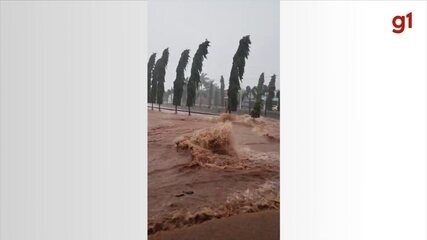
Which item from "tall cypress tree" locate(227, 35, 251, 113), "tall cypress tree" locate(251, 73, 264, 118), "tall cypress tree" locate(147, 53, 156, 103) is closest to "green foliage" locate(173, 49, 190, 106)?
"tall cypress tree" locate(147, 53, 156, 103)

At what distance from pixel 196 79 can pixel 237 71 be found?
0.74ft

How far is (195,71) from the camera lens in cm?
217

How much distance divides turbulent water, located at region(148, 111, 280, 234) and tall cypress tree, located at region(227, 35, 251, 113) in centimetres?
8

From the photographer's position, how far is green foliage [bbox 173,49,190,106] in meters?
2.14

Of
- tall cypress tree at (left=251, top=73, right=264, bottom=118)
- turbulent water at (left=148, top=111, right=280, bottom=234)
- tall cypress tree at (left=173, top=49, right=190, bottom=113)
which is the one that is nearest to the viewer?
turbulent water at (left=148, top=111, right=280, bottom=234)

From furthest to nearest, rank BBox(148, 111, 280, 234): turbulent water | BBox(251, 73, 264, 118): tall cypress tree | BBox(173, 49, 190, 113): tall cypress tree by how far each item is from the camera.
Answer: BBox(251, 73, 264, 118): tall cypress tree, BBox(173, 49, 190, 113): tall cypress tree, BBox(148, 111, 280, 234): turbulent water

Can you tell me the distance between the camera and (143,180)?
79.8 inches

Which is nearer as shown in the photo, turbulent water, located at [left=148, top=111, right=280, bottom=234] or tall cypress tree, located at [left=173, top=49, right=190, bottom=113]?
turbulent water, located at [left=148, top=111, right=280, bottom=234]

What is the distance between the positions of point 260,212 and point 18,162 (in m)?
1.18

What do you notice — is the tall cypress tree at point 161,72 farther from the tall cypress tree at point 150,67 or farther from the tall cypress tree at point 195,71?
the tall cypress tree at point 195,71

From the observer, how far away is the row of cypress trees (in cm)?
210
